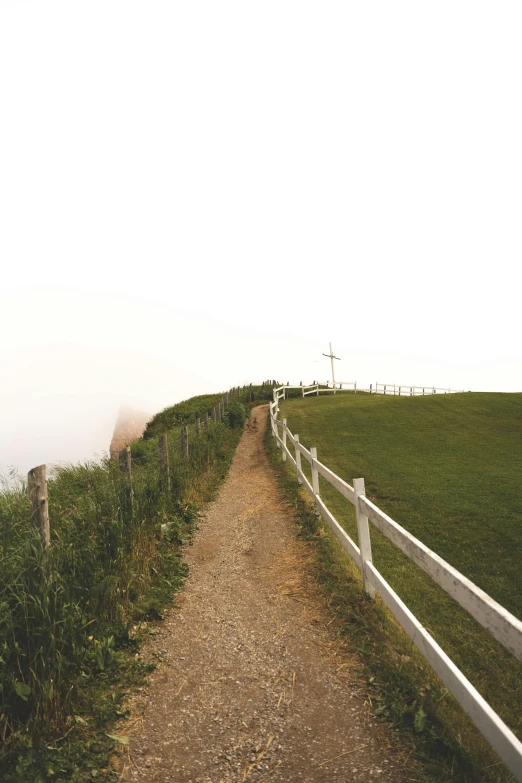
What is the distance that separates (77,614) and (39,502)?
1.34 meters

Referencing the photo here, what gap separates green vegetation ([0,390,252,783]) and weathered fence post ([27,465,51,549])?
0.43 feet

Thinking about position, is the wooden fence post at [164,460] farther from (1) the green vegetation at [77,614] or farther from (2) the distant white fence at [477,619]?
(2) the distant white fence at [477,619]

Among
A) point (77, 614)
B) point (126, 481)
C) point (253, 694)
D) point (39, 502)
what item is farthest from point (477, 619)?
point (126, 481)

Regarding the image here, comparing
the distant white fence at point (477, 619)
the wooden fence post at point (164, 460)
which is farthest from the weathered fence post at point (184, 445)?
the distant white fence at point (477, 619)

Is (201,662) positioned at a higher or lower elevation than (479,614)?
lower

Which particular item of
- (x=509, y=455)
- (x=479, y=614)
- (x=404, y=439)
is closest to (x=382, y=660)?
(x=479, y=614)

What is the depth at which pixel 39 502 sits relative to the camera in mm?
5211

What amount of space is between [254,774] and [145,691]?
1404 millimetres

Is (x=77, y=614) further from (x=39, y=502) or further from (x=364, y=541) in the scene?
(x=364, y=541)

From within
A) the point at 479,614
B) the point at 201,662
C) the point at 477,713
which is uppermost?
the point at 479,614

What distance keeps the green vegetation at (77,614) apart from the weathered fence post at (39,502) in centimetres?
13

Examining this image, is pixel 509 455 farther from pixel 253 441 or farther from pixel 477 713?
pixel 477 713

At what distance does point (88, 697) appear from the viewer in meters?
4.00

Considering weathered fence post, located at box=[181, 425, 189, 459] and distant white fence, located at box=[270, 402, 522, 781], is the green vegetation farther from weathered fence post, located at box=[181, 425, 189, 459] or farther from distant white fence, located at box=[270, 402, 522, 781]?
weathered fence post, located at box=[181, 425, 189, 459]
